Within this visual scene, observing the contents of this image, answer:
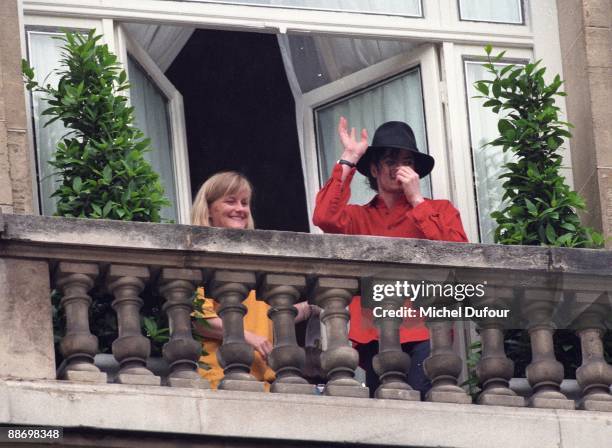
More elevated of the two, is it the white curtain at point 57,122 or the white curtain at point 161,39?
the white curtain at point 161,39

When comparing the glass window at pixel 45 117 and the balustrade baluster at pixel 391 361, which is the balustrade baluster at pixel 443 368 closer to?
the balustrade baluster at pixel 391 361

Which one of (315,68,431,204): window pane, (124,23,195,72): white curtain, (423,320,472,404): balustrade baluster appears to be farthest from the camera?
(315,68,431,204): window pane

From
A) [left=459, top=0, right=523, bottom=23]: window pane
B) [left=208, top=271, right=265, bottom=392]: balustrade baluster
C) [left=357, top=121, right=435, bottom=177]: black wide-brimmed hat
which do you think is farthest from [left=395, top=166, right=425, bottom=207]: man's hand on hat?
[left=459, top=0, right=523, bottom=23]: window pane

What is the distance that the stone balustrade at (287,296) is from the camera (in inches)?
564

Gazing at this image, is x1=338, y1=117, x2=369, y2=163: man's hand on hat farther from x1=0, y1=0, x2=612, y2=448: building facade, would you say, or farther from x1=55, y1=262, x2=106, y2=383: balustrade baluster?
x1=55, y1=262, x2=106, y2=383: balustrade baluster

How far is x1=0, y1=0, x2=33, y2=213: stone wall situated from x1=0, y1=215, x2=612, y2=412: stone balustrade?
92cm

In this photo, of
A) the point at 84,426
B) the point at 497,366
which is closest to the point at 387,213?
the point at 497,366

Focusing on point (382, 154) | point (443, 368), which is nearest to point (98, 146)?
point (382, 154)

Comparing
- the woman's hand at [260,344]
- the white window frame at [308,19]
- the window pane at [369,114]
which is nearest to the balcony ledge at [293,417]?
the woman's hand at [260,344]

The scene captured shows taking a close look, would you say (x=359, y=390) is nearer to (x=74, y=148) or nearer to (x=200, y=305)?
(x=200, y=305)

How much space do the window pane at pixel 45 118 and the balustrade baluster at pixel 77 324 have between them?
3.89 feet

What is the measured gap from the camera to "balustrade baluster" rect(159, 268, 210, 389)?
14344 millimetres

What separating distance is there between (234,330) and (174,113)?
2830mm

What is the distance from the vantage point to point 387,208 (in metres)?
16.1
